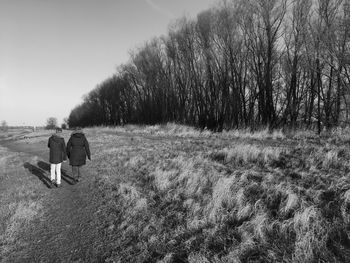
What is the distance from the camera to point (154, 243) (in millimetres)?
3879

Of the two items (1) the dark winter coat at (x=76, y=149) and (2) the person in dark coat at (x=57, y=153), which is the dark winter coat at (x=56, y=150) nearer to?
(2) the person in dark coat at (x=57, y=153)

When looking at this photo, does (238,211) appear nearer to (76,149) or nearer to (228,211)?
(228,211)

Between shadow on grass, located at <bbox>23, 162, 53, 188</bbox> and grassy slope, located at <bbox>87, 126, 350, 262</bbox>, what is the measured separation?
204cm

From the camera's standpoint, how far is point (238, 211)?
4348mm

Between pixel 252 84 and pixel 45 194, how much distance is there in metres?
22.5

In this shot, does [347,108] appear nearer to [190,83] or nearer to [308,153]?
[308,153]

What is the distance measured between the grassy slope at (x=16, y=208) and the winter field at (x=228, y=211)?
3 centimetres

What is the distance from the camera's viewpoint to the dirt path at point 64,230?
12.8 ft

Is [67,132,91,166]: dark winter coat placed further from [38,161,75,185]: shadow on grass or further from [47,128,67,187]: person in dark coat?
[38,161,75,185]: shadow on grass

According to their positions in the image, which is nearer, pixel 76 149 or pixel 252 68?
pixel 76 149

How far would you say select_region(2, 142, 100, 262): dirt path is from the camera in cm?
390

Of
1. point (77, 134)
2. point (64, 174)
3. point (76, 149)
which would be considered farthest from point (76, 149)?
point (64, 174)

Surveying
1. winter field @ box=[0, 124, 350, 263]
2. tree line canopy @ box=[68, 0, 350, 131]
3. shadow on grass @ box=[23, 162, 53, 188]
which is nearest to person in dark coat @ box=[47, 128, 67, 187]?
shadow on grass @ box=[23, 162, 53, 188]

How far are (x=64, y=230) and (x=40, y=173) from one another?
602cm
